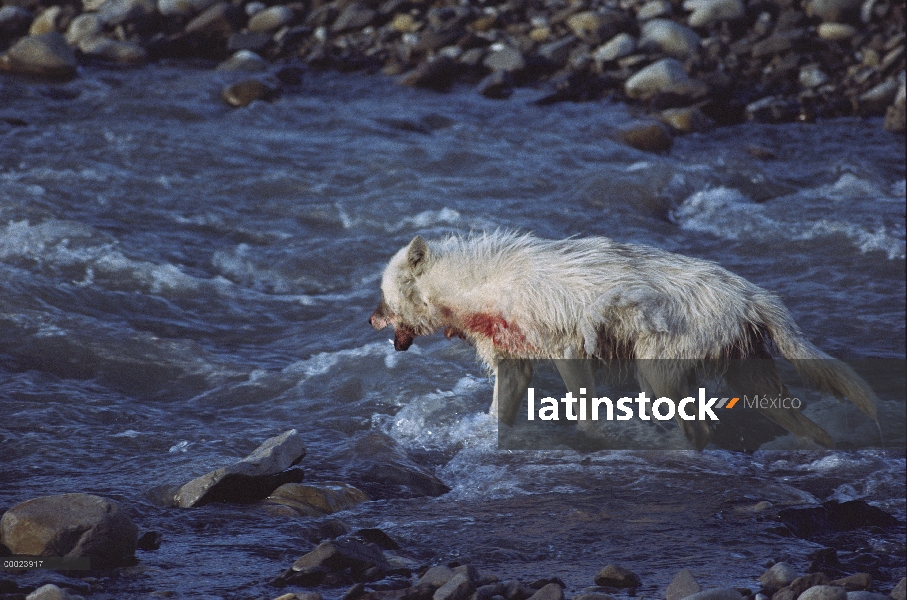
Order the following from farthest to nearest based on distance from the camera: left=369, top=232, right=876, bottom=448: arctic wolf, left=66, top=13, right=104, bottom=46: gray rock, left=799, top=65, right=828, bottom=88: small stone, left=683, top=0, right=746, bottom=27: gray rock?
left=66, top=13, right=104, bottom=46: gray rock, left=683, top=0, right=746, bottom=27: gray rock, left=799, top=65, right=828, bottom=88: small stone, left=369, top=232, right=876, bottom=448: arctic wolf

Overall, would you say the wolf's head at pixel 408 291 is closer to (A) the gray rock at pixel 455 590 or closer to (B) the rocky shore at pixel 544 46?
(A) the gray rock at pixel 455 590

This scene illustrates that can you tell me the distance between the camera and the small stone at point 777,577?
4.52 metres

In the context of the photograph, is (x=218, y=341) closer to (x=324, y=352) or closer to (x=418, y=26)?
(x=324, y=352)

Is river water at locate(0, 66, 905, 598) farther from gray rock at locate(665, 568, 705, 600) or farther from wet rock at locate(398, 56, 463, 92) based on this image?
wet rock at locate(398, 56, 463, 92)

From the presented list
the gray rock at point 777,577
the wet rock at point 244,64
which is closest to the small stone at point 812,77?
the wet rock at point 244,64

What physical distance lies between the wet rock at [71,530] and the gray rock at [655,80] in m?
12.4

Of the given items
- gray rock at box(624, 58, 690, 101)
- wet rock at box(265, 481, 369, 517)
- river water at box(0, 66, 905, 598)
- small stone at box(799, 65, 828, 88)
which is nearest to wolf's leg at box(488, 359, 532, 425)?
river water at box(0, 66, 905, 598)

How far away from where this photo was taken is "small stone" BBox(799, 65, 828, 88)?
51.8 feet

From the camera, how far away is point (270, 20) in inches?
753

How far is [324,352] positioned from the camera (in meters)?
8.27

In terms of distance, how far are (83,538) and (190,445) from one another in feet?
5.88

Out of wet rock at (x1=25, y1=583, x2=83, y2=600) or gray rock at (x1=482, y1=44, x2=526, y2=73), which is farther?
gray rock at (x1=482, y1=44, x2=526, y2=73)

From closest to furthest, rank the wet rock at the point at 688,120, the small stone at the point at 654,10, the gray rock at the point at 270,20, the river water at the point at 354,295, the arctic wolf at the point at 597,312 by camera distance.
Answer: the river water at the point at 354,295 → the arctic wolf at the point at 597,312 → the wet rock at the point at 688,120 → the small stone at the point at 654,10 → the gray rock at the point at 270,20

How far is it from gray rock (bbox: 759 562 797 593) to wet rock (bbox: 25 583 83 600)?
2840 mm
